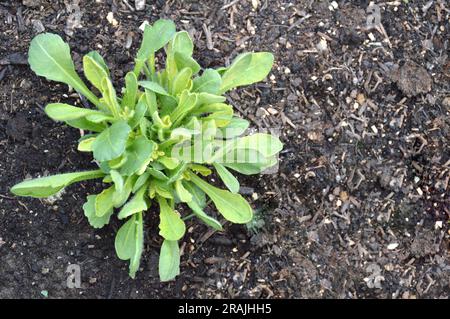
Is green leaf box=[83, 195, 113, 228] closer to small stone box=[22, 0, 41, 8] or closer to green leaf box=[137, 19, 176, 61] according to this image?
green leaf box=[137, 19, 176, 61]

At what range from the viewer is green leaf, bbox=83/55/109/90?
7.45 ft

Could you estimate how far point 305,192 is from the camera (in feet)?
9.42

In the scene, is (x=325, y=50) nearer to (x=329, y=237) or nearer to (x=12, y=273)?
(x=329, y=237)

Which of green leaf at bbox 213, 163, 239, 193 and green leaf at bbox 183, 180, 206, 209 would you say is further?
green leaf at bbox 183, 180, 206, 209

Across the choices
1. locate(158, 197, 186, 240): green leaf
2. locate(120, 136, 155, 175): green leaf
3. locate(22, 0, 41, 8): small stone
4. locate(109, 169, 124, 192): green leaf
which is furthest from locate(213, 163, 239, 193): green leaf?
locate(22, 0, 41, 8): small stone

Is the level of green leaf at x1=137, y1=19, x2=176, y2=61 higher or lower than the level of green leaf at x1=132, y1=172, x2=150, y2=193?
higher

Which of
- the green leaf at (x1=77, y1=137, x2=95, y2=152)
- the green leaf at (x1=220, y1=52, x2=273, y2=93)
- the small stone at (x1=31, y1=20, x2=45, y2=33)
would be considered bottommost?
the green leaf at (x1=77, y1=137, x2=95, y2=152)

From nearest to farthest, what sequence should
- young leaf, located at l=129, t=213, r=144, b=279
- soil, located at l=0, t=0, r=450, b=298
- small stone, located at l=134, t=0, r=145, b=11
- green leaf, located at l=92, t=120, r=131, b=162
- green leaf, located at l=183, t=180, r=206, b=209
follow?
green leaf, located at l=92, t=120, r=131, b=162, young leaf, located at l=129, t=213, r=144, b=279, green leaf, located at l=183, t=180, r=206, b=209, soil, located at l=0, t=0, r=450, b=298, small stone, located at l=134, t=0, r=145, b=11

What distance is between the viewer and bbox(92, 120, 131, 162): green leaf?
2142mm

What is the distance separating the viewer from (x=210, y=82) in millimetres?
2375

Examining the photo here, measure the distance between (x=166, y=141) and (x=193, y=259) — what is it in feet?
2.16

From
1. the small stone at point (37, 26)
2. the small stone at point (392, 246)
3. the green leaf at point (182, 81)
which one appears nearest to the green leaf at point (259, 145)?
the green leaf at point (182, 81)

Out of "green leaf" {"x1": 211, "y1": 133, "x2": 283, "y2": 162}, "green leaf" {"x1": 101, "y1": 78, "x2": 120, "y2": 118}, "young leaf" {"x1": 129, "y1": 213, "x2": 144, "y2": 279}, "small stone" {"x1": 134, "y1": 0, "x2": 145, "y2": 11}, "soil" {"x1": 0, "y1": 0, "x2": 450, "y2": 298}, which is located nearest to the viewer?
"green leaf" {"x1": 101, "y1": 78, "x2": 120, "y2": 118}

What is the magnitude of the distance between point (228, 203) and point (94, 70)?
750mm
